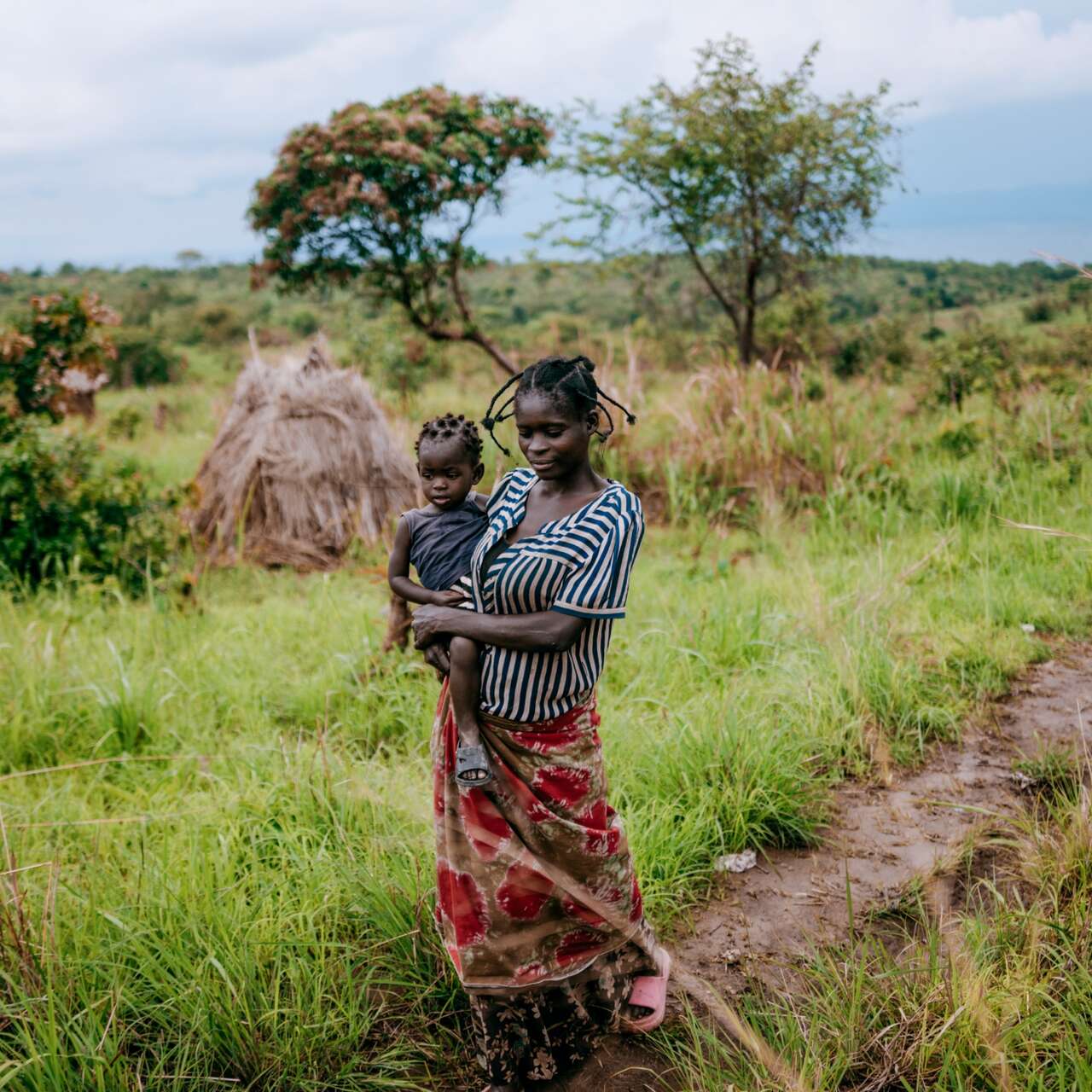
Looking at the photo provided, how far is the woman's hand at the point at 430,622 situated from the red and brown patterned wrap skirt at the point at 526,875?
0.17 meters

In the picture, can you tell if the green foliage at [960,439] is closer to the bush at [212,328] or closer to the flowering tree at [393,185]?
the flowering tree at [393,185]

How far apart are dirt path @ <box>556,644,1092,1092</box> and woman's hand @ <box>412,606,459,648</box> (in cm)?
106

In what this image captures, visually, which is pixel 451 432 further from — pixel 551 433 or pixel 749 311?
pixel 749 311

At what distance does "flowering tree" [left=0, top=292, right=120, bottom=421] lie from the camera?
6.11 meters

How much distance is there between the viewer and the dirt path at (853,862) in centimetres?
236

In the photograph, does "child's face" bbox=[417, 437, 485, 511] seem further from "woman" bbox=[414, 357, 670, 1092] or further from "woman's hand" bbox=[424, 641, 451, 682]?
"woman's hand" bbox=[424, 641, 451, 682]

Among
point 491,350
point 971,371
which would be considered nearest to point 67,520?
point 491,350

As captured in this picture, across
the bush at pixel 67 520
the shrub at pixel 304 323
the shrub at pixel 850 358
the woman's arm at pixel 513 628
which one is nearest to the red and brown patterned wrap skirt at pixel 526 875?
the woman's arm at pixel 513 628

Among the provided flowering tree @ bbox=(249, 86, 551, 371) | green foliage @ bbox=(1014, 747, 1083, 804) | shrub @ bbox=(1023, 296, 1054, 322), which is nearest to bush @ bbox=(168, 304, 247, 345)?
flowering tree @ bbox=(249, 86, 551, 371)

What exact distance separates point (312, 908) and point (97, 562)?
3615 mm

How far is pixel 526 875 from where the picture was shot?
189 cm

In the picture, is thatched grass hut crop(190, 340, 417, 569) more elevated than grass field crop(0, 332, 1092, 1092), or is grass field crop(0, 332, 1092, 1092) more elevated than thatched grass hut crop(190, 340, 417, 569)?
thatched grass hut crop(190, 340, 417, 569)

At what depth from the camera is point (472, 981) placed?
6.23 ft

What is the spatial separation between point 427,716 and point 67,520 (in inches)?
123
